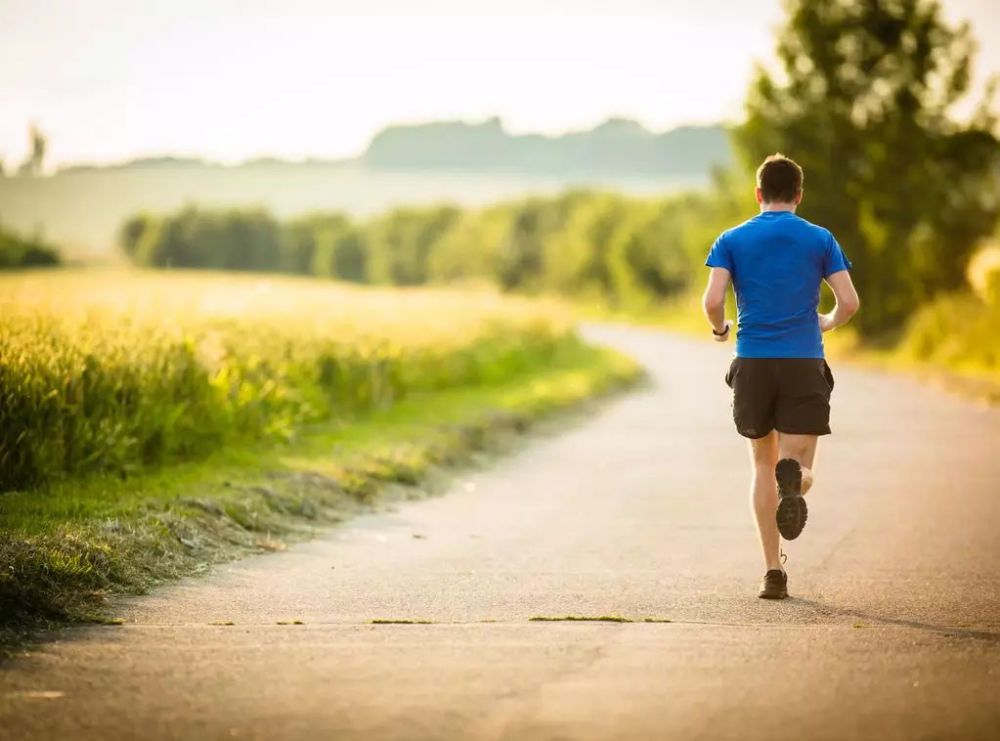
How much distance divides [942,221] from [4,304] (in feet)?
97.9

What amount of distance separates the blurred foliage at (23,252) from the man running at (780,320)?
49.7 m

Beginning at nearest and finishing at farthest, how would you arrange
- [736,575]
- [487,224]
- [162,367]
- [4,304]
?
[736,575] → [162,367] → [4,304] → [487,224]

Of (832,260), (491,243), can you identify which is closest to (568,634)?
(832,260)

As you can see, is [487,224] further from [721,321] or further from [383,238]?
[721,321]

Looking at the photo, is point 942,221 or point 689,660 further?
point 942,221

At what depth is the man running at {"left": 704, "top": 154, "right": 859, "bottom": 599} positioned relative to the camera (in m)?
7.36

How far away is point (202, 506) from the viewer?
31.6 ft

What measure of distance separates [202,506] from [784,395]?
169 inches

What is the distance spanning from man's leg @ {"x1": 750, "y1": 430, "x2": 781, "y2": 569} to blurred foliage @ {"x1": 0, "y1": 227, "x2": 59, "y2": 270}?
49.6m

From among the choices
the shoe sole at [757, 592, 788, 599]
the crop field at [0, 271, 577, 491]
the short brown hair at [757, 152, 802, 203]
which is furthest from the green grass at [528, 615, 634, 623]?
the crop field at [0, 271, 577, 491]

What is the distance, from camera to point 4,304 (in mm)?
14688

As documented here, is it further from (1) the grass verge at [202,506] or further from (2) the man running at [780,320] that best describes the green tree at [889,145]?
(2) the man running at [780,320]

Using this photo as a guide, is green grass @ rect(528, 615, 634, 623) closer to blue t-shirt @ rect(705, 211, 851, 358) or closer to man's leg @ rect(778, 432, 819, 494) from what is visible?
man's leg @ rect(778, 432, 819, 494)

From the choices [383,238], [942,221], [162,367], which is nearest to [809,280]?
[162,367]
